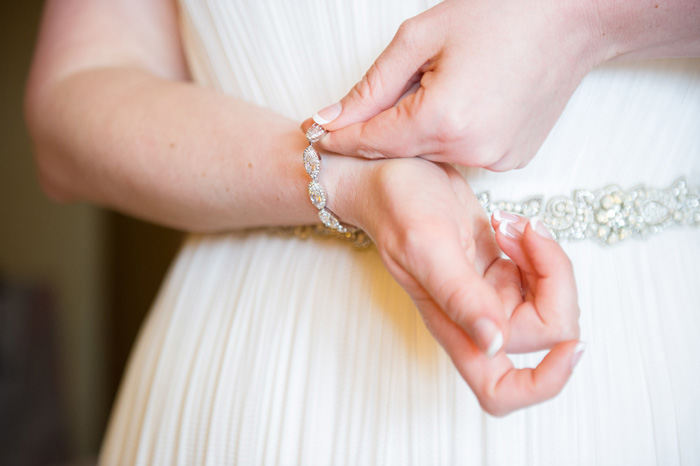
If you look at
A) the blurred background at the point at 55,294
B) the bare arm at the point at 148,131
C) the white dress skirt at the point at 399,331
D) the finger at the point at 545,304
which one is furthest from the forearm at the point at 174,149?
the blurred background at the point at 55,294

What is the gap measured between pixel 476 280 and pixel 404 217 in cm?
10

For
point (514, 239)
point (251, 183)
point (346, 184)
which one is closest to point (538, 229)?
point (514, 239)

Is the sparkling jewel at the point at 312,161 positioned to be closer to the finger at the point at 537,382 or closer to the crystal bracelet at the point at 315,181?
the crystal bracelet at the point at 315,181

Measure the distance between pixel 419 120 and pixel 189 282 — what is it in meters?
0.60

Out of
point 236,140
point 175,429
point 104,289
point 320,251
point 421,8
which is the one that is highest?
point 104,289

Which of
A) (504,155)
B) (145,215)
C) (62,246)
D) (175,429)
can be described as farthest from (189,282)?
(62,246)

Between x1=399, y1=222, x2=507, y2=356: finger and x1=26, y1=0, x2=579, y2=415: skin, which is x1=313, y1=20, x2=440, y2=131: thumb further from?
x1=399, y1=222, x2=507, y2=356: finger

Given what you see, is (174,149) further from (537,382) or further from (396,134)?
(537,382)

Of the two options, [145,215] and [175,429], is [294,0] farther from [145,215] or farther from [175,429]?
[175,429]

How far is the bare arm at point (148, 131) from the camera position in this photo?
812mm

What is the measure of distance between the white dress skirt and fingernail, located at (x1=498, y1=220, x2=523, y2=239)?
169mm

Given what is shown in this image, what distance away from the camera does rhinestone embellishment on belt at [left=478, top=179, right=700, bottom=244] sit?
0.78 meters

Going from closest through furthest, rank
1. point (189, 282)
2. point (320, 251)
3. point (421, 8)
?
point (421, 8), point (320, 251), point (189, 282)

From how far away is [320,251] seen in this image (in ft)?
2.88
